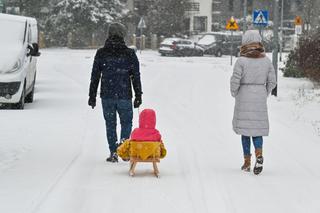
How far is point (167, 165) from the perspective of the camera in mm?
9719

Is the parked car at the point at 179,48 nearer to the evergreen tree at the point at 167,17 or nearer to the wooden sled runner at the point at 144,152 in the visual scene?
the evergreen tree at the point at 167,17

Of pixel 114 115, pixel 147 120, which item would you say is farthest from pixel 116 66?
pixel 147 120

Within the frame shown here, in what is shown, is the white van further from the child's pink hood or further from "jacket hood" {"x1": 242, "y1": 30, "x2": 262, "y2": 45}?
"jacket hood" {"x1": 242, "y1": 30, "x2": 262, "y2": 45}

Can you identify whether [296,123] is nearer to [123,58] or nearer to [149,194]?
[123,58]

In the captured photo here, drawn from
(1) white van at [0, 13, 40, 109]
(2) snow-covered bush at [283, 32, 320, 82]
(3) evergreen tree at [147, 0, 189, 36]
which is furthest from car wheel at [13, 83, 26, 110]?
(3) evergreen tree at [147, 0, 189, 36]

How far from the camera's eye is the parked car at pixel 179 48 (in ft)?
178

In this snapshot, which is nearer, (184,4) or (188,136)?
(188,136)

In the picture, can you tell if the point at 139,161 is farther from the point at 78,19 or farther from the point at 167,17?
the point at 167,17

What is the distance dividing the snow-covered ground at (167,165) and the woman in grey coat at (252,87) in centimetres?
53

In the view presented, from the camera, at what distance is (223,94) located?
2194 centimetres

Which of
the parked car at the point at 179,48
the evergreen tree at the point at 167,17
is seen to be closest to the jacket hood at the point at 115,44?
the parked car at the point at 179,48

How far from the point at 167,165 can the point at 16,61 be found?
7.73 meters

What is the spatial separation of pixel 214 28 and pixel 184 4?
13351mm

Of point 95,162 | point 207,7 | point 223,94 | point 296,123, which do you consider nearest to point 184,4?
point 207,7
